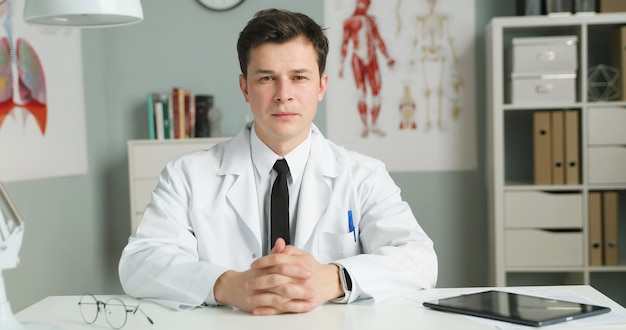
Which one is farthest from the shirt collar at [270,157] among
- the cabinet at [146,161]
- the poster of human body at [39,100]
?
the cabinet at [146,161]

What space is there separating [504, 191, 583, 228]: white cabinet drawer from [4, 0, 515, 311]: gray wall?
0.37m

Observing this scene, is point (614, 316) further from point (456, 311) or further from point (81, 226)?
point (81, 226)

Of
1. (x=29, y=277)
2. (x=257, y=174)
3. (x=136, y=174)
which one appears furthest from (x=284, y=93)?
(x=136, y=174)

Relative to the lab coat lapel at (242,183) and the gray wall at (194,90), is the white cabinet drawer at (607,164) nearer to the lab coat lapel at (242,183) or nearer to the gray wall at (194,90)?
the gray wall at (194,90)

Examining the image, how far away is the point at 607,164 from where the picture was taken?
12.3 ft

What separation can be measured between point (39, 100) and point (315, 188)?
1.75 metres

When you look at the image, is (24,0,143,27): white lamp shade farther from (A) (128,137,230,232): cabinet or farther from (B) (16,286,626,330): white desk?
(A) (128,137,230,232): cabinet

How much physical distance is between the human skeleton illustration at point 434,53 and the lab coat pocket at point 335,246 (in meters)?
2.19

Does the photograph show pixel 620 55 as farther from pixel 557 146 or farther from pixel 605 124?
pixel 557 146

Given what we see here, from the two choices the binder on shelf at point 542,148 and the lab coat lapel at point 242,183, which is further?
the binder on shelf at point 542,148

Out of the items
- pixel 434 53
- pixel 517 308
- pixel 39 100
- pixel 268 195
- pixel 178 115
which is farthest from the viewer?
pixel 434 53

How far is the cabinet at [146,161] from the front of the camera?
393cm

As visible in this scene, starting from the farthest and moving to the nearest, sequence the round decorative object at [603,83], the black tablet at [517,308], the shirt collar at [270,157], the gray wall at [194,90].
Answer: the gray wall at [194,90] < the round decorative object at [603,83] < the shirt collar at [270,157] < the black tablet at [517,308]

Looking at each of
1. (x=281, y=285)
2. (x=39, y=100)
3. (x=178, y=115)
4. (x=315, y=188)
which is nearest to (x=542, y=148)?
(x=178, y=115)
